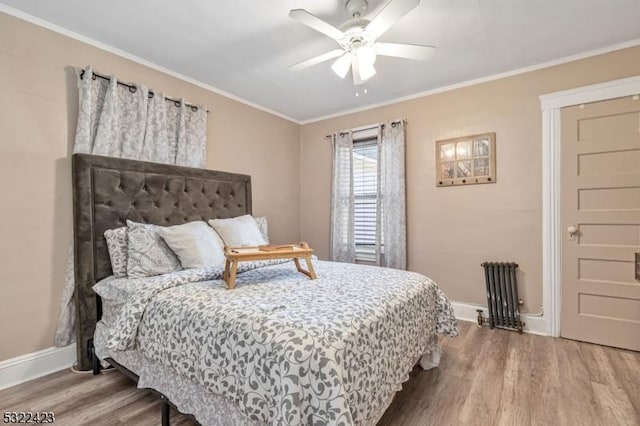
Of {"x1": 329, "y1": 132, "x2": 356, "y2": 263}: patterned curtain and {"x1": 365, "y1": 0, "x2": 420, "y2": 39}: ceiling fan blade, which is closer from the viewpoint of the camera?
{"x1": 365, "y1": 0, "x2": 420, "y2": 39}: ceiling fan blade

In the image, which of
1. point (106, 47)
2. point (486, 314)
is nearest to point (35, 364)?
point (106, 47)

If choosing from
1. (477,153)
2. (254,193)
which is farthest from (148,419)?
(477,153)

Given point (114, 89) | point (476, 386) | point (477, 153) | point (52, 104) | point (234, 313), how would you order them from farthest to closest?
point (477, 153) < point (114, 89) < point (52, 104) < point (476, 386) < point (234, 313)

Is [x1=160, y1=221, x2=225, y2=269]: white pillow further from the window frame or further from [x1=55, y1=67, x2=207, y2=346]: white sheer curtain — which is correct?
the window frame

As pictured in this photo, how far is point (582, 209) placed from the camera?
2631 mm

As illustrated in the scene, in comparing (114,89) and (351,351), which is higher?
(114,89)

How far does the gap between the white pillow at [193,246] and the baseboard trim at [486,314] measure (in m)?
2.51

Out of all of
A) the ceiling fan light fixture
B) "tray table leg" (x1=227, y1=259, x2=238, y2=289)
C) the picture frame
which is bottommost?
"tray table leg" (x1=227, y1=259, x2=238, y2=289)

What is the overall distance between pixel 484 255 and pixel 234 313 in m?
2.69

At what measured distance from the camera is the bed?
1.14m

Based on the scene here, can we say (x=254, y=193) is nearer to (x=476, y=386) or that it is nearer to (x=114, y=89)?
(x=114, y=89)

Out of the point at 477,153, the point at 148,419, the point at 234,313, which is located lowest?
the point at 148,419

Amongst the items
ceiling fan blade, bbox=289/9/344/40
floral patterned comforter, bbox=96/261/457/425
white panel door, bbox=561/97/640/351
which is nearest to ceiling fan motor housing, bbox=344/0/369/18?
ceiling fan blade, bbox=289/9/344/40

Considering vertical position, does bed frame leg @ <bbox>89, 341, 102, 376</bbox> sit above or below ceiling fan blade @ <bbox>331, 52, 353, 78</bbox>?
below
